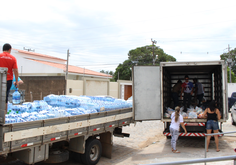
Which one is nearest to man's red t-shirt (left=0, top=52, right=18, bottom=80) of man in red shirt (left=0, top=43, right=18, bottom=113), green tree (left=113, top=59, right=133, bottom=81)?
man in red shirt (left=0, top=43, right=18, bottom=113)

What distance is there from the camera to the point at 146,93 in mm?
8125

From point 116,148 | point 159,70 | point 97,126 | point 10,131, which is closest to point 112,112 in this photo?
point 97,126

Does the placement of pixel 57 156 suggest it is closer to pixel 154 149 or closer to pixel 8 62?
pixel 8 62

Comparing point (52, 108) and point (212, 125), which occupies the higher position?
point (52, 108)

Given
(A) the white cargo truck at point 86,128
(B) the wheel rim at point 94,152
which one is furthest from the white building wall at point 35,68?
(B) the wheel rim at point 94,152

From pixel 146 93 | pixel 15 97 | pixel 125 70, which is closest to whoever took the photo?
pixel 15 97

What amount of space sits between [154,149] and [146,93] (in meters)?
1.97

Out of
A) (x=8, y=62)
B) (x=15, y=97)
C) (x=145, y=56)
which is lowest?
(x=15, y=97)

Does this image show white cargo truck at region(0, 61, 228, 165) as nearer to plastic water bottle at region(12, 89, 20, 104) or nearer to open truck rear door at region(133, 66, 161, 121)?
open truck rear door at region(133, 66, 161, 121)

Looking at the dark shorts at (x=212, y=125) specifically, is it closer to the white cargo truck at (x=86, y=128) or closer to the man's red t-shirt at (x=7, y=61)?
the white cargo truck at (x=86, y=128)

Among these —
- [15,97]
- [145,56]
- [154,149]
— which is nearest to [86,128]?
[15,97]

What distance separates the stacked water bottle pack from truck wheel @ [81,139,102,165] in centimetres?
84

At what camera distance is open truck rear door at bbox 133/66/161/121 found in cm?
802

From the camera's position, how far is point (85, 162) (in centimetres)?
599
